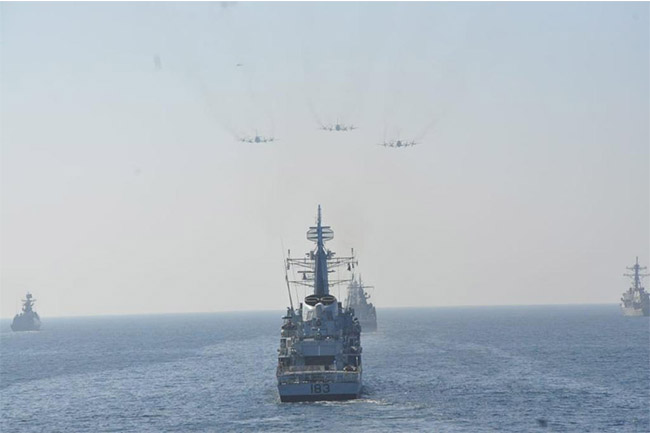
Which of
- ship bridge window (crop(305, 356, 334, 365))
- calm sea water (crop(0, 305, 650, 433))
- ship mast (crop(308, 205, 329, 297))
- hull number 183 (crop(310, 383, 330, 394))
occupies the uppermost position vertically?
ship mast (crop(308, 205, 329, 297))

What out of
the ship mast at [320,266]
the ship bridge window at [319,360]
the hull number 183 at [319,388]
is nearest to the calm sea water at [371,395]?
the hull number 183 at [319,388]

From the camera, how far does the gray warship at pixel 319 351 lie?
9669 centimetres

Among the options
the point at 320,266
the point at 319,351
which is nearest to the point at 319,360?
the point at 319,351

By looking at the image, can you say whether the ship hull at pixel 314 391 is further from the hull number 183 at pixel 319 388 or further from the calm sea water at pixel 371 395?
the calm sea water at pixel 371 395

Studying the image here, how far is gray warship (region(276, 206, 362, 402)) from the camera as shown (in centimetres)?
9669

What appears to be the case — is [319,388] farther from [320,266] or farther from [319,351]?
[320,266]

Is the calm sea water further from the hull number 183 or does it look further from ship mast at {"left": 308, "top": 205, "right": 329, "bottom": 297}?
ship mast at {"left": 308, "top": 205, "right": 329, "bottom": 297}

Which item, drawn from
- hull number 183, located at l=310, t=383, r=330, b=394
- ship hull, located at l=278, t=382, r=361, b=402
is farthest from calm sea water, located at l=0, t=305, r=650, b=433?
hull number 183, located at l=310, t=383, r=330, b=394

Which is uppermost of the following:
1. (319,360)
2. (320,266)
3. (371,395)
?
(320,266)

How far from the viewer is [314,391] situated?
9644cm

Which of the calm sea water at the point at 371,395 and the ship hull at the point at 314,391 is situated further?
the ship hull at the point at 314,391

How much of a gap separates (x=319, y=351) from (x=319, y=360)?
41.1 inches

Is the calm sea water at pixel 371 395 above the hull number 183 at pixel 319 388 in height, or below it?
below

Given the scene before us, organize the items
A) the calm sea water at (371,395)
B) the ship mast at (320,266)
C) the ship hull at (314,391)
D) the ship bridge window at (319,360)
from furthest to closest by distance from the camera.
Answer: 1. the ship mast at (320,266)
2. the ship bridge window at (319,360)
3. the ship hull at (314,391)
4. the calm sea water at (371,395)
